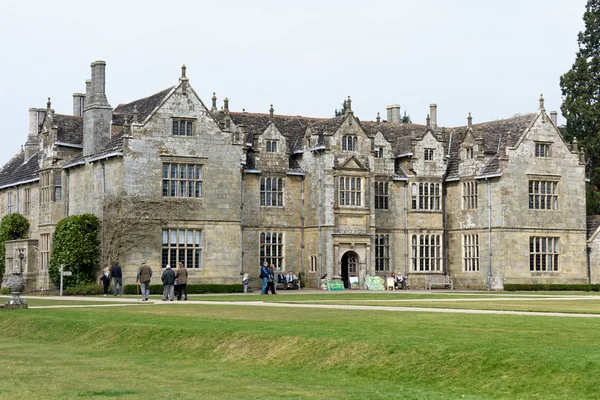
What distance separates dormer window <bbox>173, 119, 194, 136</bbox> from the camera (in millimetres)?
57175

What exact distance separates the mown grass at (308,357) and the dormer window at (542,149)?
35.2 m

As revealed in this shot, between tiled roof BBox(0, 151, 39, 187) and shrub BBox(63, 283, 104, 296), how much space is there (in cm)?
1141

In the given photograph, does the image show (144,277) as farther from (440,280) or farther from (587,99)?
(587,99)

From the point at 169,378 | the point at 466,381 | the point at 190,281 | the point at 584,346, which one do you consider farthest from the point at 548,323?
the point at 190,281

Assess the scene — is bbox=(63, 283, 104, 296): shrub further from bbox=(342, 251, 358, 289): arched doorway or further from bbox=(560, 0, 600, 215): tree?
bbox=(560, 0, 600, 215): tree

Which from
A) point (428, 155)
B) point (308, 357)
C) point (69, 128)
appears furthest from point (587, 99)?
point (308, 357)

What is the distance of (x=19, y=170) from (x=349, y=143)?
70.0 ft

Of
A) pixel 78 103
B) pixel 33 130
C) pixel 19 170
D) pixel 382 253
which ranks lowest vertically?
pixel 382 253

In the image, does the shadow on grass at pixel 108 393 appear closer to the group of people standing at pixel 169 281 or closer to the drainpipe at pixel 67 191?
the group of people standing at pixel 169 281

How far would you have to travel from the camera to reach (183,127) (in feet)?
188

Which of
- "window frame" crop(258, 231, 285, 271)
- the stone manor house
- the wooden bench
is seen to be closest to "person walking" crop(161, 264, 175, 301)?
the stone manor house

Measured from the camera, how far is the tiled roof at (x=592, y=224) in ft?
213

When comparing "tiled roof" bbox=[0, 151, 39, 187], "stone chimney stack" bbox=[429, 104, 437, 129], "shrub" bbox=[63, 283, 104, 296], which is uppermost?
"stone chimney stack" bbox=[429, 104, 437, 129]

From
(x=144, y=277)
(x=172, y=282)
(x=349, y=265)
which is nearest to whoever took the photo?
(x=172, y=282)
